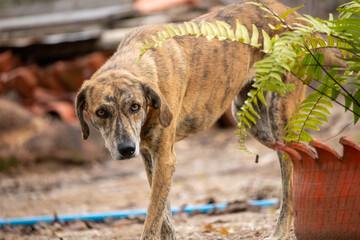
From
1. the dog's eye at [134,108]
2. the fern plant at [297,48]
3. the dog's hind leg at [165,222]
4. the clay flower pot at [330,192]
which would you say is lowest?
the dog's hind leg at [165,222]

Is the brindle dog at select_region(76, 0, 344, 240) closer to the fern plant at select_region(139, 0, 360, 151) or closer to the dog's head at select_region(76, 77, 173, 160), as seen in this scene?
the dog's head at select_region(76, 77, 173, 160)

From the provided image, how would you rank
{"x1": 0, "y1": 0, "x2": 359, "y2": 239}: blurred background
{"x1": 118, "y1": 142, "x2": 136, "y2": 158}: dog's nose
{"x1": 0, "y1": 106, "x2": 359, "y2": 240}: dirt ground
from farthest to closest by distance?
{"x1": 0, "y1": 0, "x2": 359, "y2": 239}: blurred background, {"x1": 0, "y1": 106, "x2": 359, "y2": 240}: dirt ground, {"x1": 118, "y1": 142, "x2": 136, "y2": 158}: dog's nose

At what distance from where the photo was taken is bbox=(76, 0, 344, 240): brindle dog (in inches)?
142

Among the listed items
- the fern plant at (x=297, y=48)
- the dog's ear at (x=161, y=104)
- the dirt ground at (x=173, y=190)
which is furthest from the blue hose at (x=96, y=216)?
the fern plant at (x=297, y=48)

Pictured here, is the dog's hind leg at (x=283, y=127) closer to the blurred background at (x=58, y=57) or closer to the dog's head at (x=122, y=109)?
the dog's head at (x=122, y=109)

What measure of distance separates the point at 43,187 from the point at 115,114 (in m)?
5.09

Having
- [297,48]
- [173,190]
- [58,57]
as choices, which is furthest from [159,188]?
[58,57]

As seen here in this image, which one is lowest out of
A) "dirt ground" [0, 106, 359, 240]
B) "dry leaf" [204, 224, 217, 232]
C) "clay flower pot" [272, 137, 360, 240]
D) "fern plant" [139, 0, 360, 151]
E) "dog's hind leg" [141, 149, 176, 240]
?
"dirt ground" [0, 106, 359, 240]

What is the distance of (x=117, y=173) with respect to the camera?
9.12 meters

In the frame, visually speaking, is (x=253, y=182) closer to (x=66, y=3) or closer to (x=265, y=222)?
(x=265, y=222)

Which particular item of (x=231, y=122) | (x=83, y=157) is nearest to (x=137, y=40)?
(x=83, y=157)

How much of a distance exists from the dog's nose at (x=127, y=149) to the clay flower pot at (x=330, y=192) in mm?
1054

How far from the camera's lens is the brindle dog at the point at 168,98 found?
3.61m

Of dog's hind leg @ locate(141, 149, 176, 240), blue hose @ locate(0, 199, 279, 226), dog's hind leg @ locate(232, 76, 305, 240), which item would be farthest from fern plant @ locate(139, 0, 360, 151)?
blue hose @ locate(0, 199, 279, 226)
